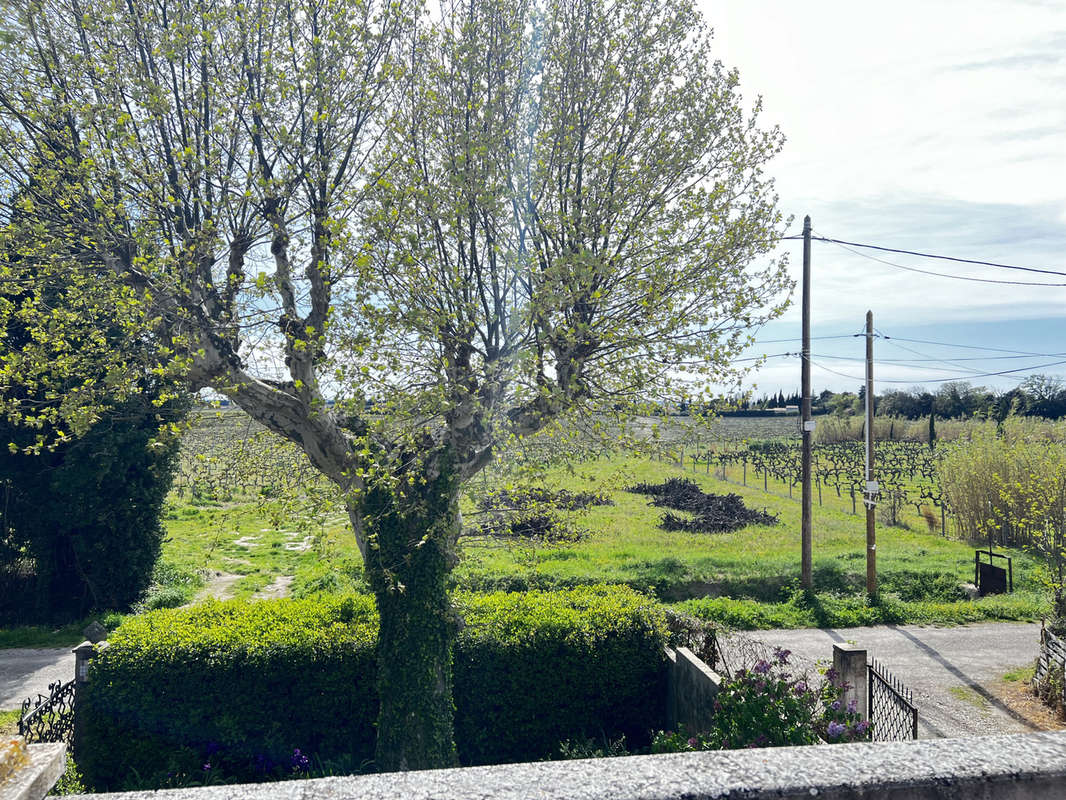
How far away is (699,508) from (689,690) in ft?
59.9

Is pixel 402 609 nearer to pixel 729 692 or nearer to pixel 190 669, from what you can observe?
pixel 190 669

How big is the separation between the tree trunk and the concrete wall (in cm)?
266

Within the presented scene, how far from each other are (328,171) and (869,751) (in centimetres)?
692

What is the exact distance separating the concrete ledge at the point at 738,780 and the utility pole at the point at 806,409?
12070 mm

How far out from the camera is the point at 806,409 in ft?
46.7

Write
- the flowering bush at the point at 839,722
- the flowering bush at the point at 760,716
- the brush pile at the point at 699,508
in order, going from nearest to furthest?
the flowering bush at the point at 839,722, the flowering bush at the point at 760,716, the brush pile at the point at 699,508

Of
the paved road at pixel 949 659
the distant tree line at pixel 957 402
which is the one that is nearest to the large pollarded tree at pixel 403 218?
the paved road at pixel 949 659

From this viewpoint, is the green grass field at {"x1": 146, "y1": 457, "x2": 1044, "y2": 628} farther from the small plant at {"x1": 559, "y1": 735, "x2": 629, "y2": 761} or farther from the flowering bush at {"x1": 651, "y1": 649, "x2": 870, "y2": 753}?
the flowering bush at {"x1": 651, "y1": 649, "x2": 870, "y2": 753}

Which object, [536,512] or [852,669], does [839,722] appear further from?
[536,512]

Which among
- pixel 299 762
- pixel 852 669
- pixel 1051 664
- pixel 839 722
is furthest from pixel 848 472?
pixel 299 762

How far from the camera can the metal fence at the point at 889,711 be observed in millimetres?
6626

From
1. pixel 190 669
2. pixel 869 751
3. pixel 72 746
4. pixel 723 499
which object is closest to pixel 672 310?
pixel 869 751

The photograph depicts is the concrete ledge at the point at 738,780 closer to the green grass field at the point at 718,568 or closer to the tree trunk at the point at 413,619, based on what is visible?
the tree trunk at the point at 413,619

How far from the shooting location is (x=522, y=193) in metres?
7.48
